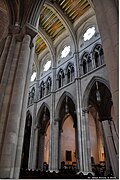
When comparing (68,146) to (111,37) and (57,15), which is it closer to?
(57,15)

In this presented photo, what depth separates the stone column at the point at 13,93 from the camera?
13.8 ft

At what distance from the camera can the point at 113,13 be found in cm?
262

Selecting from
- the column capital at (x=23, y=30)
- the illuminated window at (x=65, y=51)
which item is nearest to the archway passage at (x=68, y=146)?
the illuminated window at (x=65, y=51)

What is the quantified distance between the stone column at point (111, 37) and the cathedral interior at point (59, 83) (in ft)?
0.05

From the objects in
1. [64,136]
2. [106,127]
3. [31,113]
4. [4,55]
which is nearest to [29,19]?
[4,55]

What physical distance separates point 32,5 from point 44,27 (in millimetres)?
9181

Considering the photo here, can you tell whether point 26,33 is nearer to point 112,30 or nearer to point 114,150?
point 112,30

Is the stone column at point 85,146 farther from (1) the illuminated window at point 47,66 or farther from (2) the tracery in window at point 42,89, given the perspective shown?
(1) the illuminated window at point 47,66

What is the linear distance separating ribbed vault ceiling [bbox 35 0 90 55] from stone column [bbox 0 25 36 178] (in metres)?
9.31

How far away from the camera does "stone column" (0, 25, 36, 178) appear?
422 centimetres

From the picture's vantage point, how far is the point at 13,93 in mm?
5254

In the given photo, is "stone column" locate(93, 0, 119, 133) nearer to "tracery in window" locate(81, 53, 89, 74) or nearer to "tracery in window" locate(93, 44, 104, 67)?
"tracery in window" locate(93, 44, 104, 67)

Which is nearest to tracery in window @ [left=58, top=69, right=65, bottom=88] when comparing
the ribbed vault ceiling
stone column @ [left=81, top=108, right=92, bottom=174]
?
the ribbed vault ceiling

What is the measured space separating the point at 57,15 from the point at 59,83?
266 inches
